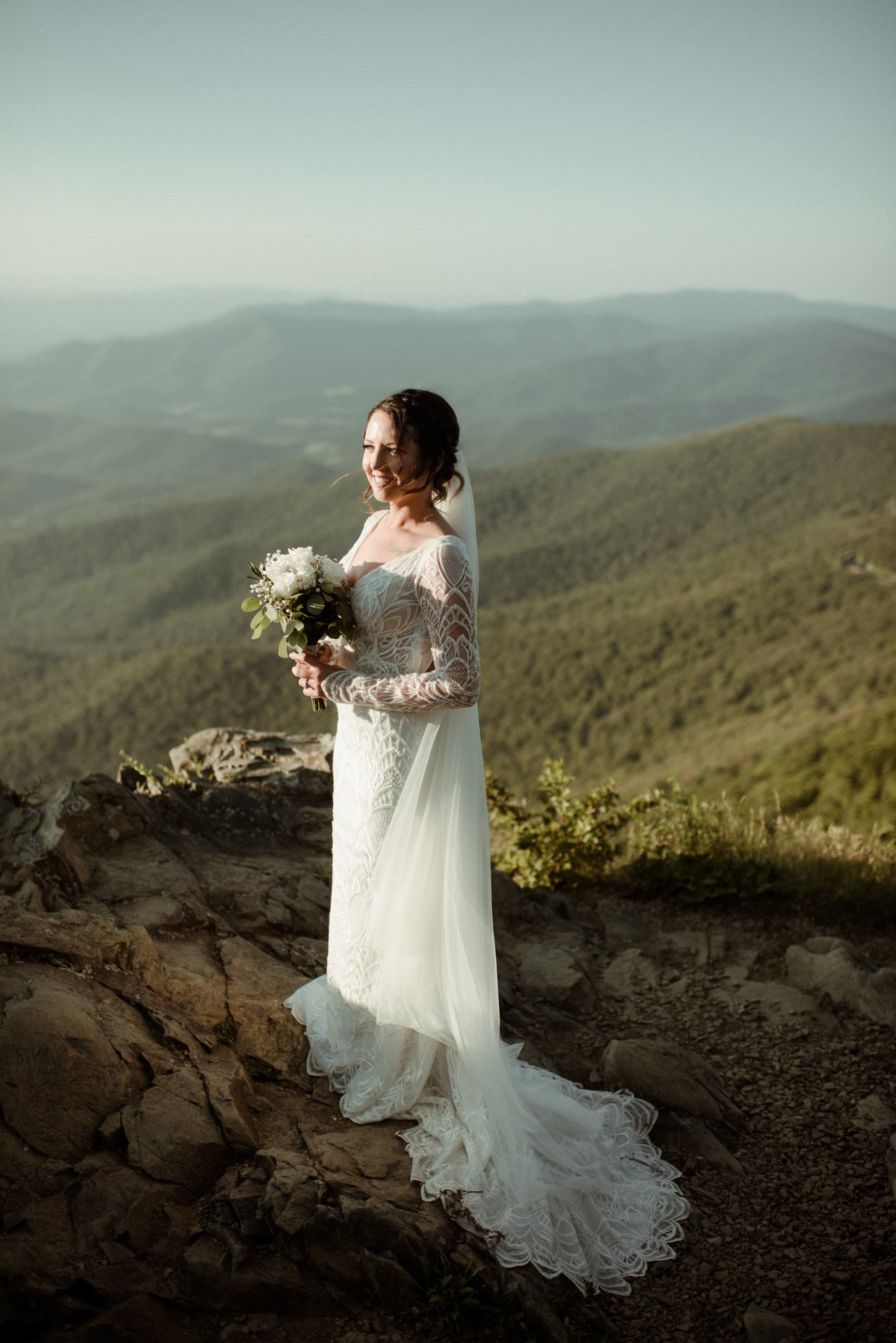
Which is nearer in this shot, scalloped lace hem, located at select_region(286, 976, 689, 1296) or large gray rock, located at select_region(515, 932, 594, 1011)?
scalloped lace hem, located at select_region(286, 976, 689, 1296)

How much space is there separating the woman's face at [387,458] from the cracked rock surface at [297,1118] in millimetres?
2088

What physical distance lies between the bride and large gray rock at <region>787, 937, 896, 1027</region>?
1879 mm

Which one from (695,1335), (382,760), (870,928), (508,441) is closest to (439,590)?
(382,760)

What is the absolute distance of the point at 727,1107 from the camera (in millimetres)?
4094

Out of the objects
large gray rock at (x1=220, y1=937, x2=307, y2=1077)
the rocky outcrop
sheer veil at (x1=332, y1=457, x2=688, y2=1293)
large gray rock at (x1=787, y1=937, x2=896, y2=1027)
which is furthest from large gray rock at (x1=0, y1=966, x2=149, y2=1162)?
large gray rock at (x1=787, y1=937, x2=896, y2=1027)

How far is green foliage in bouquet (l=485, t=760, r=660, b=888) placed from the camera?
268 inches

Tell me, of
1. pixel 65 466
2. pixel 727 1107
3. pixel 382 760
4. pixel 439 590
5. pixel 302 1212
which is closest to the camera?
pixel 302 1212

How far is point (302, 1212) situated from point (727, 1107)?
6.79 ft

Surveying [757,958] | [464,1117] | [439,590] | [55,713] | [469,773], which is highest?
[439,590]

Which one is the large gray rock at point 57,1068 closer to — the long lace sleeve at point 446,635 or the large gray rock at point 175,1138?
the large gray rock at point 175,1138

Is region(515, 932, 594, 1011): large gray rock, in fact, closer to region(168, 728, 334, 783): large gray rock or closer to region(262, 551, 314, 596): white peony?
region(168, 728, 334, 783): large gray rock

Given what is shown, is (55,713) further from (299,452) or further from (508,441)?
(299,452)

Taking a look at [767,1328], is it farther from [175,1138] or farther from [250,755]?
[250,755]

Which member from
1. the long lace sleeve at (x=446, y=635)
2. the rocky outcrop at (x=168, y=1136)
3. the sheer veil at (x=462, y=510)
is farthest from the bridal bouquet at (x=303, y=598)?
the rocky outcrop at (x=168, y=1136)
